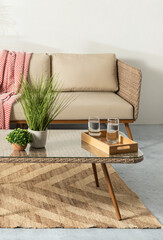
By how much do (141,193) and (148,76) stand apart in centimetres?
220

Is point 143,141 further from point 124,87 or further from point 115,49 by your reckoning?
point 115,49

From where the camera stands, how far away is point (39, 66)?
379 cm

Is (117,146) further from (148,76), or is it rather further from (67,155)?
(148,76)

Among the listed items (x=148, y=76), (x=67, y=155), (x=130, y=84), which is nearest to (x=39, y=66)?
(x=130, y=84)

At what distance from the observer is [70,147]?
2.10 m

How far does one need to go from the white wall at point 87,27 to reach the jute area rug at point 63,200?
1.80 meters

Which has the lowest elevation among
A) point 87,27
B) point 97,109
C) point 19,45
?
point 97,109

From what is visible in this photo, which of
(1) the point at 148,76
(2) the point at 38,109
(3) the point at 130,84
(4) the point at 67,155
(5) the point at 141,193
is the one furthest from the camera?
(1) the point at 148,76

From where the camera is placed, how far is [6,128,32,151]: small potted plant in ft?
6.57

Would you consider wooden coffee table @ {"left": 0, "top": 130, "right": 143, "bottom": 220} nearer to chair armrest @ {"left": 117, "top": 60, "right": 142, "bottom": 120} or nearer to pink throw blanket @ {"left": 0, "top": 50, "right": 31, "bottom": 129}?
chair armrest @ {"left": 117, "top": 60, "right": 142, "bottom": 120}

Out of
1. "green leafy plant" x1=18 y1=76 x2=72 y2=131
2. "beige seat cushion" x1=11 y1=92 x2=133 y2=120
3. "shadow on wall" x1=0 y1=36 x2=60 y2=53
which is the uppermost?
"shadow on wall" x1=0 y1=36 x2=60 y2=53

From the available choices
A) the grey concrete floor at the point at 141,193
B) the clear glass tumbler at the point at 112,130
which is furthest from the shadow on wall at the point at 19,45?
the clear glass tumbler at the point at 112,130

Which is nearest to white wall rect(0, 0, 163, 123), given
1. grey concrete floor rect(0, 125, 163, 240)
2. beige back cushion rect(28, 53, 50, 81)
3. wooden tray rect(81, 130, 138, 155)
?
beige back cushion rect(28, 53, 50, 81)

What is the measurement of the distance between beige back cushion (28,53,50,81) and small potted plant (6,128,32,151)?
5.77 feet
